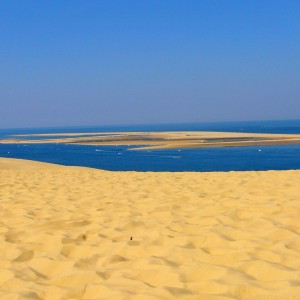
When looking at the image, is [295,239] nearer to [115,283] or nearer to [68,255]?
[115,283]

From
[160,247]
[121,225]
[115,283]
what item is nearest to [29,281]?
[115,283]

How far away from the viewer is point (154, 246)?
12.5 ft

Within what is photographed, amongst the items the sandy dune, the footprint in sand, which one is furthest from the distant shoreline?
the footprint in sand

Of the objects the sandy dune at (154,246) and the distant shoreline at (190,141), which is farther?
the distant shoreline at (190,141)

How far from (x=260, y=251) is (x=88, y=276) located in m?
1.38

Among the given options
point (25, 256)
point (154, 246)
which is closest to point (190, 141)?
point (154, 246)

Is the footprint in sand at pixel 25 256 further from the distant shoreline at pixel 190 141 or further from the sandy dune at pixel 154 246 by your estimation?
the distant shoreline at pixel 190 141

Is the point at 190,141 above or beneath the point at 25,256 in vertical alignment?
beneath

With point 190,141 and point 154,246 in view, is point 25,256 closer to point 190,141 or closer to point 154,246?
point 154,246

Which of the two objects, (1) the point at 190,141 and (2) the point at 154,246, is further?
(1) the point at 190,141

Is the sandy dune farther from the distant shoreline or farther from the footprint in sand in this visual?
the distant shoreline

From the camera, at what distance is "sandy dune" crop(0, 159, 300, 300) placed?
2.80 metres

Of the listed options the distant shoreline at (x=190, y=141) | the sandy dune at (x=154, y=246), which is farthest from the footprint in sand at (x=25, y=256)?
the distant shoreline at (x=190, y=141)

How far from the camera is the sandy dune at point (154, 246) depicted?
280cm
